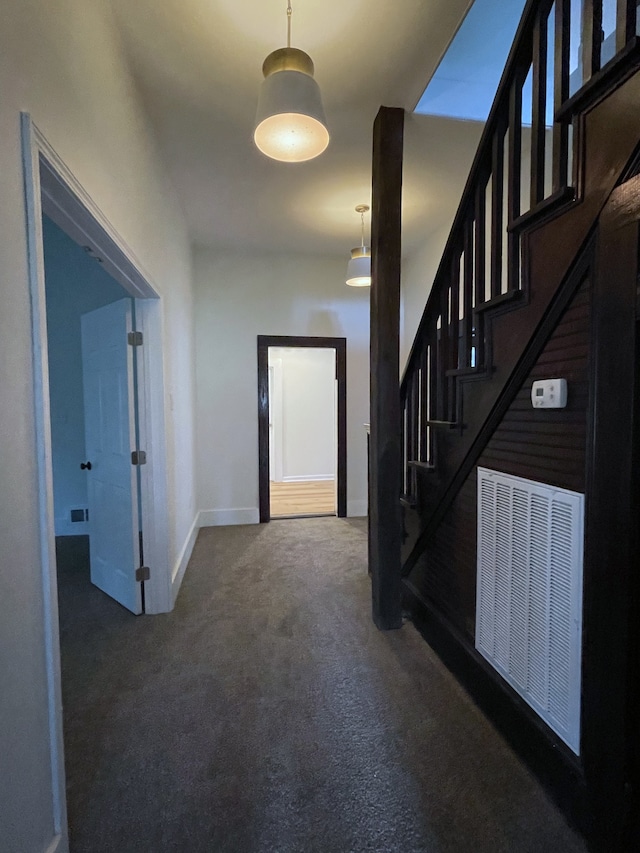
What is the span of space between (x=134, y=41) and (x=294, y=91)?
2.80 feet

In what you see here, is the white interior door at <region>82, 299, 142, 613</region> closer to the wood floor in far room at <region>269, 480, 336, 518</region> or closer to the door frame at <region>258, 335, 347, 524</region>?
the door frame at <region>258, 335, 347, 524</region>

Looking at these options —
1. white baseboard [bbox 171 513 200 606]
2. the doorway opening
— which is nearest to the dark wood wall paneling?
white baseboard [bbox 171 513 200 606]

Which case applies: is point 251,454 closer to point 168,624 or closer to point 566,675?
point 168,624

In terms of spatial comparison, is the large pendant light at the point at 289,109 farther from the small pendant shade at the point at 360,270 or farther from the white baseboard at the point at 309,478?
the white baseboard at the point at 309,478

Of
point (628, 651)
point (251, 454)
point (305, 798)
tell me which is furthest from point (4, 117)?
point (251, 454)

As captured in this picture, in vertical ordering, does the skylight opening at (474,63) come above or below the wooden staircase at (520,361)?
above

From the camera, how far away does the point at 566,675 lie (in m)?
1.29

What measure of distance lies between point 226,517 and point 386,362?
287 cm

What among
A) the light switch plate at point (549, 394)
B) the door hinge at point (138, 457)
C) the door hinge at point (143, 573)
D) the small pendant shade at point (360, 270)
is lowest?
the door hinge at point (143, 573)

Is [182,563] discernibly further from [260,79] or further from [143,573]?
[260,79]

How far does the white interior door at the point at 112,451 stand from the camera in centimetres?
253

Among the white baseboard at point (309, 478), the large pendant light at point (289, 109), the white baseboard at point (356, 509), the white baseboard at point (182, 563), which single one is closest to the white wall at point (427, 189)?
the large pendant light at point (289, 109)

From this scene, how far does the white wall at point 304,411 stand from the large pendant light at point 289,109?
5.05m

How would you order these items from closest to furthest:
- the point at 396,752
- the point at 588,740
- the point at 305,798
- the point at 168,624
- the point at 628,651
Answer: the point at 628,651
the point at 588,740
the point at 305,798
the point at 396,752
the point at 168,624
